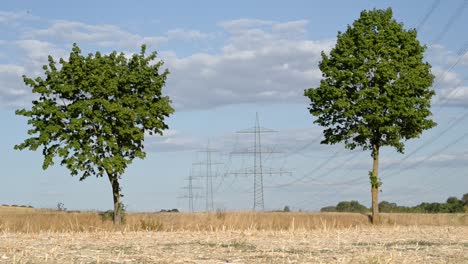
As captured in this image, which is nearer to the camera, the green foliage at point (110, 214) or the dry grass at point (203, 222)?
the dry grass at point (203, 222)

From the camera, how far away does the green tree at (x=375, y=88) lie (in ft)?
190

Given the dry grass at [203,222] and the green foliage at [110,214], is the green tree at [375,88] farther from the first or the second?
the green foliage at [110,214]

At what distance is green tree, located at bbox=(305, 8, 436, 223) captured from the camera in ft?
190

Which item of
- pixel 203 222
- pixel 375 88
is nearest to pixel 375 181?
pixel 375 88

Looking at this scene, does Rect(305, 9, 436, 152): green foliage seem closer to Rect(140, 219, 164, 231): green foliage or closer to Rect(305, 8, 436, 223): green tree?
Rect(305, 8, 436, 223): green tree

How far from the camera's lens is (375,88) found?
5753cm

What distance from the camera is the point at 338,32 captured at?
2419 inches

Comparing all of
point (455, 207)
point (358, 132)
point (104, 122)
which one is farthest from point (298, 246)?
point (455, 207)

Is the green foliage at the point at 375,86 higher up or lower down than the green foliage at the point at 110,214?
higher up

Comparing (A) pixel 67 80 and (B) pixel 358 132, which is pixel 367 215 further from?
(A) pixel 67 80

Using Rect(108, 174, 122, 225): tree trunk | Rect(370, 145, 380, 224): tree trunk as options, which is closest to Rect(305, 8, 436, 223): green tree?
Rect(370, 145, 380, 224): tree trunk

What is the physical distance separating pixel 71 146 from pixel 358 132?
22.5 metres

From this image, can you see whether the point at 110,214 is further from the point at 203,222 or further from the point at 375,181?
the point at 375,181

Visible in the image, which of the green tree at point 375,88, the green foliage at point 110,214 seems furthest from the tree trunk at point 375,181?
the green foliage at point 110,214
